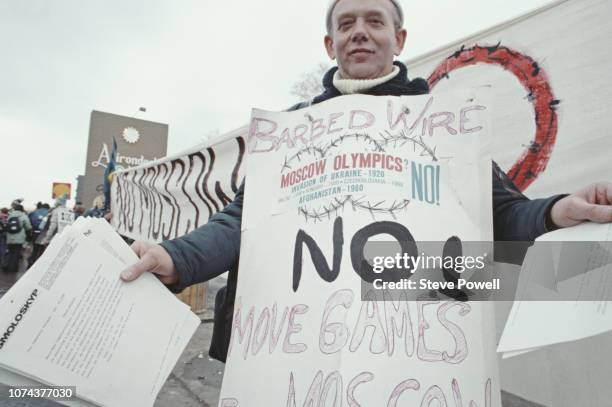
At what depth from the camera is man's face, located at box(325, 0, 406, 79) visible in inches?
46.9

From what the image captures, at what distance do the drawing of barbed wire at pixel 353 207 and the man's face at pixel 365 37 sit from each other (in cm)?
47

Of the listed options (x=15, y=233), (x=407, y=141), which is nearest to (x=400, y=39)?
(x=407, y=141)

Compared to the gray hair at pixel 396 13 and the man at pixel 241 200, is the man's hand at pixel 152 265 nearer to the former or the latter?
the man at pixel 241 200

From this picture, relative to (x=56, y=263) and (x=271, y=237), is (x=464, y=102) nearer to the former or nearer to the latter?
(x=271, y=237)

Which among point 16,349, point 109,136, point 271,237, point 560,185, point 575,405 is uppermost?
point 109,136

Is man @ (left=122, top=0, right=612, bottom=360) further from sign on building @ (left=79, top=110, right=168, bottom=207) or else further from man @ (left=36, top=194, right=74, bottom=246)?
sign on building @ (left=79, top=110, right=168, bottom=207)

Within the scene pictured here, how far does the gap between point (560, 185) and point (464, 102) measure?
0.95 metres

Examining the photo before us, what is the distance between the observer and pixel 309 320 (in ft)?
2.92

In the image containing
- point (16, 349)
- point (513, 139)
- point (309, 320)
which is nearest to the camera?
point (16, 349)

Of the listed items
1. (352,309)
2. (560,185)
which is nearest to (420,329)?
(352,309)

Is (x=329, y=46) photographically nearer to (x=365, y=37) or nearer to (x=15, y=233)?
(x=365, y=37)

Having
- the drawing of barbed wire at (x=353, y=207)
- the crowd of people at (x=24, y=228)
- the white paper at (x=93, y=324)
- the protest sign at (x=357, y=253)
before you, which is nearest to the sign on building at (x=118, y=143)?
the crowd of people at (x=24, y=228)

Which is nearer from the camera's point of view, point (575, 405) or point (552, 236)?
Result: point (552, 236)

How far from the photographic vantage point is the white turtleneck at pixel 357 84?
3.82ft
